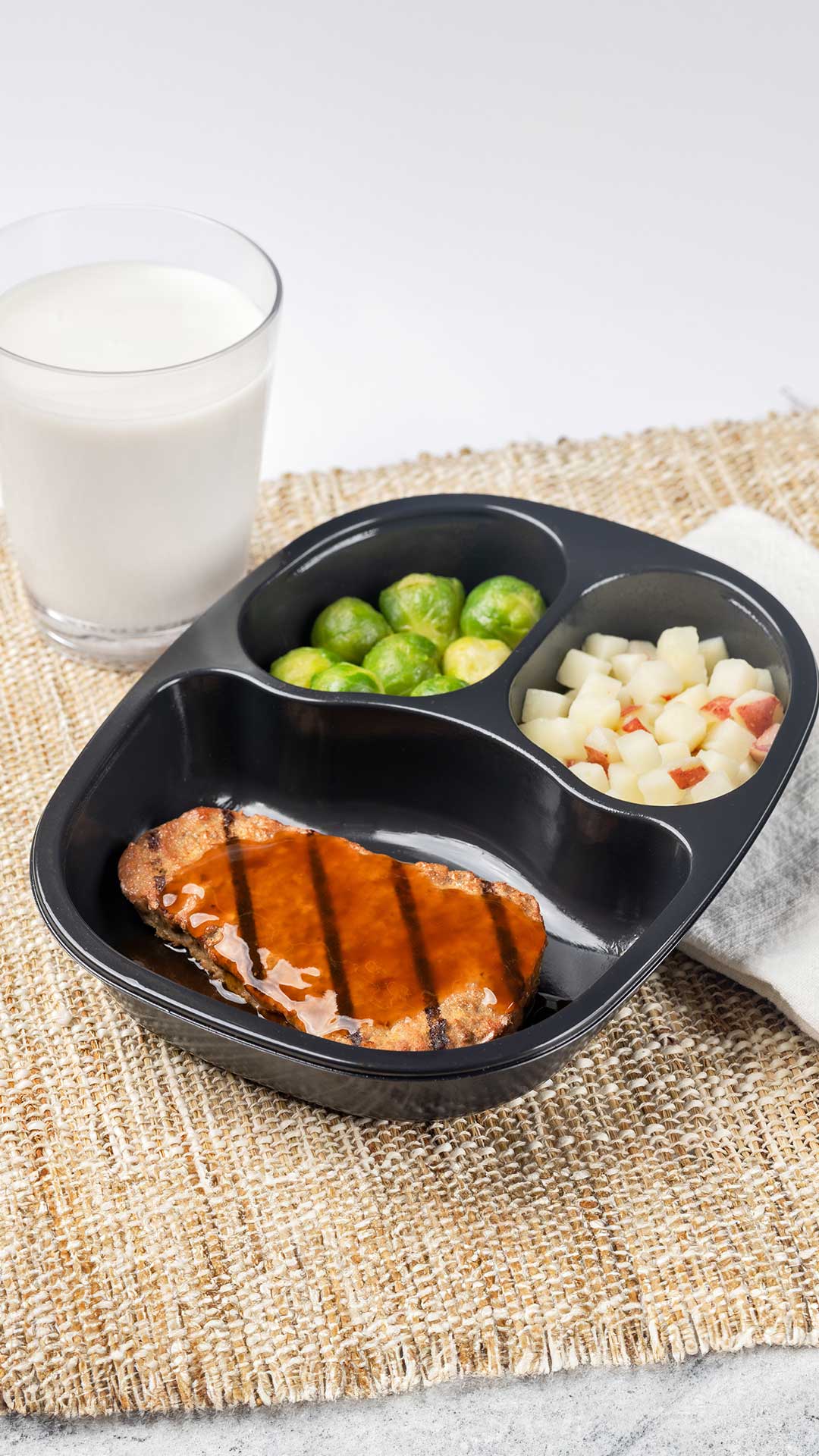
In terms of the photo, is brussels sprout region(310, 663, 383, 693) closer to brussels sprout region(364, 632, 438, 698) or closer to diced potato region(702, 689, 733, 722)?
brussels sprout region(364, 632, 438, 698)

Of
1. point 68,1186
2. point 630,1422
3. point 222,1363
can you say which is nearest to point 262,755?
point 68,1186

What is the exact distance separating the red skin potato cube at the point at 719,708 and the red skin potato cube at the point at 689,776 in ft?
0.60

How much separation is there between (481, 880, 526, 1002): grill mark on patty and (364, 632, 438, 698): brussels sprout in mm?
679

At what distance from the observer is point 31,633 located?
161 inches

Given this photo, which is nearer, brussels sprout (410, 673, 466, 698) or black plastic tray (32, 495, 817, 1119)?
black plastic tray (32, 495, 817, 1119)

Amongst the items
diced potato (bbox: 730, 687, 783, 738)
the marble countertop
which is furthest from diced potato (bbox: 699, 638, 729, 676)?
the marble countertop

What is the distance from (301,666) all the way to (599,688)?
0.74 m

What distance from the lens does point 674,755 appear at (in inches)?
131

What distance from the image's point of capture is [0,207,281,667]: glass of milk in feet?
11.1

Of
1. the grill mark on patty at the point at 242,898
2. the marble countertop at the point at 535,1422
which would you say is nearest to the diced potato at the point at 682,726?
the grill mark on patty at the point at 242,898

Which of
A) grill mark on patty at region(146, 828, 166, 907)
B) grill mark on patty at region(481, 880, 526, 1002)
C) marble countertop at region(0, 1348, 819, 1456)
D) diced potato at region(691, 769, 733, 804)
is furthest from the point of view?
diced potato at region(691, 769, 733, 804)

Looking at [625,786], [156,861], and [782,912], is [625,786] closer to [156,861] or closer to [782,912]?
[782,912]

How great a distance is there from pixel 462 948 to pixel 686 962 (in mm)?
670

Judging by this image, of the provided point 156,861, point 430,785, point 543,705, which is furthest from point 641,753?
point 156,861
